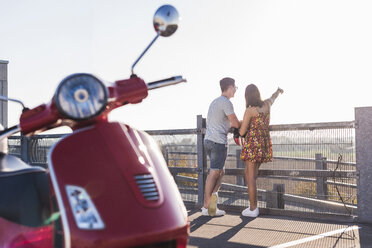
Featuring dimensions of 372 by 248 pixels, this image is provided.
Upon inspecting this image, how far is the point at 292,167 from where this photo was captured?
6906mm

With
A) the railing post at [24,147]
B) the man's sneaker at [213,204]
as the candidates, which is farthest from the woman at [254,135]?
the railing post at [24,147]

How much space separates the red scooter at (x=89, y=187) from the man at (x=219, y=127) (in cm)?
428

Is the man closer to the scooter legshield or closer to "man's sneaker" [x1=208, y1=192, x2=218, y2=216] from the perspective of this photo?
"man's sneaker" [x1=208, y1=192, x2=218, y2=216]

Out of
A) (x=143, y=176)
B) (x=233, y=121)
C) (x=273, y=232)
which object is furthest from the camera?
(x=233, y=121)

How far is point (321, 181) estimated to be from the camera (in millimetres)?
6695

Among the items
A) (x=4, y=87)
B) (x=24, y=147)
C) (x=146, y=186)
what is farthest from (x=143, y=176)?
(x=4, y=87)

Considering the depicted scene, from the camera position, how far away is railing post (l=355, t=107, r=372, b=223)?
20.4 feet

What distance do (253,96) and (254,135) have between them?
56 cm

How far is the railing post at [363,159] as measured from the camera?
6.21m

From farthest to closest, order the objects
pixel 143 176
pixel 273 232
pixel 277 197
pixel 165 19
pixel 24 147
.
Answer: pixel 24 147 → pixel 277 197 → pixel 273 232 → pixel 165 19 → pixel 143 176

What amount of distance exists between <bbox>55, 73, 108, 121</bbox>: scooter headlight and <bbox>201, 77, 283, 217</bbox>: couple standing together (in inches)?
176

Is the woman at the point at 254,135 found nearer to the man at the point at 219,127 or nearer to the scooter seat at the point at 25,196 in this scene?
the man at the point at 219,127

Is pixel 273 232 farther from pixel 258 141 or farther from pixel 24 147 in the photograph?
pixel 24 147

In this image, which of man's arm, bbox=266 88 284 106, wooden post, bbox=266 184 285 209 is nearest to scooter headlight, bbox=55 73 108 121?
man's arm, bbox=266 88 284 106
